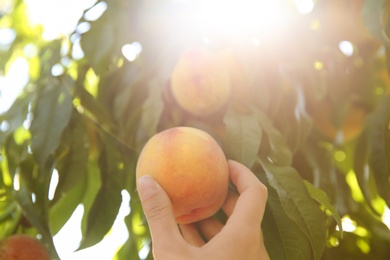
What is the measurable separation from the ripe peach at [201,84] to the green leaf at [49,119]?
0.63ft

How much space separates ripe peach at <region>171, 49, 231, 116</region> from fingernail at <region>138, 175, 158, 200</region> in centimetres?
31

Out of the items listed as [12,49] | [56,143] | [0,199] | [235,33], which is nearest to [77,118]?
[56,143]

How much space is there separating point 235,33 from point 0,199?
524 millimetres

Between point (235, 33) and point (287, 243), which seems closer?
point (287, 243)

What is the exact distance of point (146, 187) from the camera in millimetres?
710

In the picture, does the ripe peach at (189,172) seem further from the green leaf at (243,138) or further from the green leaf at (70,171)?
the green leaf at (70,171)

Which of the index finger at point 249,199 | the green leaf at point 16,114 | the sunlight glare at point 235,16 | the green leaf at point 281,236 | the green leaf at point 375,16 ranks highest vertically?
the green leaf at point 375,16

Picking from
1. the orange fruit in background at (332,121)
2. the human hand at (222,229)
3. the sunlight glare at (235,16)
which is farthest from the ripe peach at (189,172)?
the orange fruit in background at (332,121)

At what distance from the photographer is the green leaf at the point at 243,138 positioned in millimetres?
802

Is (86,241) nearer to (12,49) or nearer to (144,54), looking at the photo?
(144,54)

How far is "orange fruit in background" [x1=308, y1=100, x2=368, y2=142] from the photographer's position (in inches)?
47.6

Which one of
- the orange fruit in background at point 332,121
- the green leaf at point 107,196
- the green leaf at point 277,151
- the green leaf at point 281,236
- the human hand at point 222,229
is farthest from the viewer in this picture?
the orange fruit in background at point 332,121

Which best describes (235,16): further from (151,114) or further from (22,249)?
(22,249)

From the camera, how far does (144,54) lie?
3.63 ft
